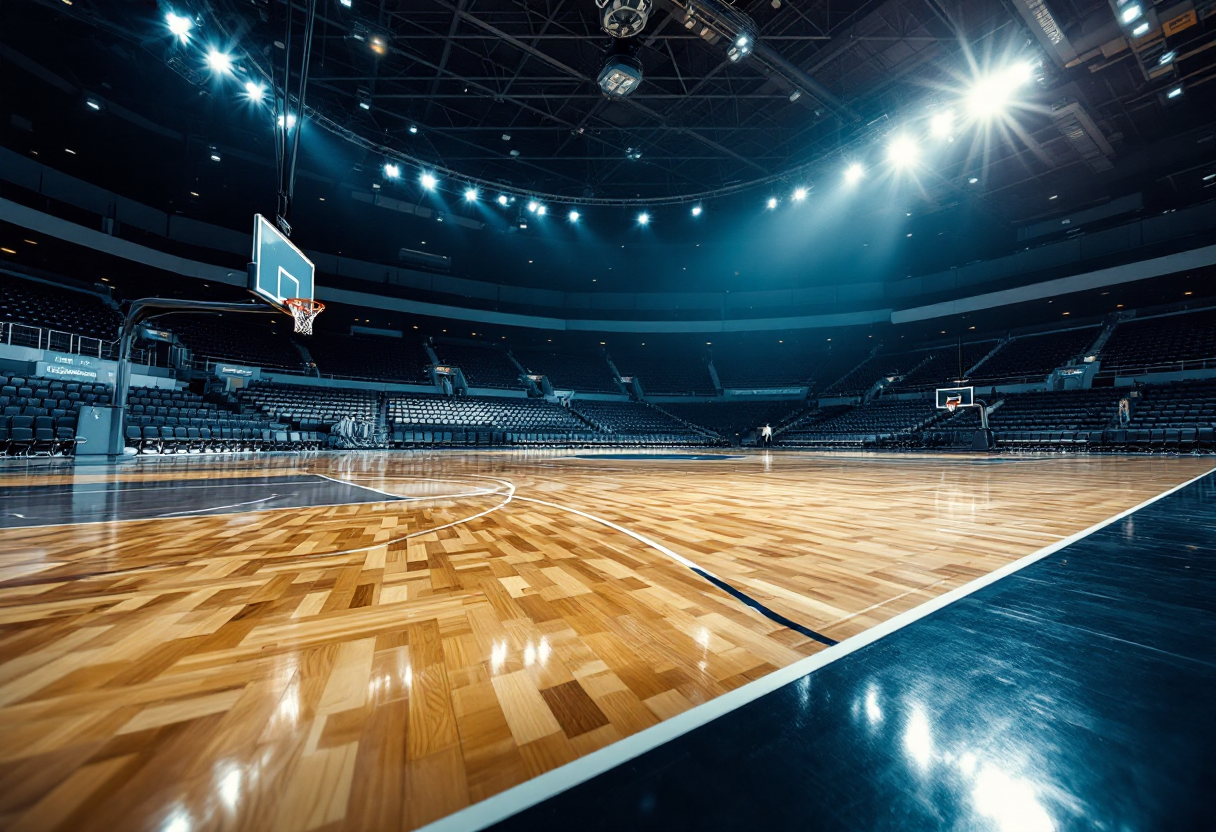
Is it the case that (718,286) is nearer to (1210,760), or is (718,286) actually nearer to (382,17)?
(382,17)

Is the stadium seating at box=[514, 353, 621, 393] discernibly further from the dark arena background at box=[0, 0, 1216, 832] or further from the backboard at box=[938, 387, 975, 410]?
the backboard at box=[938, 387, 975, 410]

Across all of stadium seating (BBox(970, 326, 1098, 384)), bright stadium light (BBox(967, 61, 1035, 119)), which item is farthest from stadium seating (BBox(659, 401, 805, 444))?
bright stadium light (BBox(967, 61, 1035, 119))

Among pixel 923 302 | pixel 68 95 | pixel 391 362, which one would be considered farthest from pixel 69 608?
pixel 923 302

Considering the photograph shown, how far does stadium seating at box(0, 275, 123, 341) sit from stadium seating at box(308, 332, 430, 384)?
6079 millimetres

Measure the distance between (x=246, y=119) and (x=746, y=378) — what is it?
2226 cm

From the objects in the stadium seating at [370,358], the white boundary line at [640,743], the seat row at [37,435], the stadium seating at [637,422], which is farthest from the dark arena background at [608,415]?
the stadium seating at [637,422]

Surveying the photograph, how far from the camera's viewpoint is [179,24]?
8.21 meters

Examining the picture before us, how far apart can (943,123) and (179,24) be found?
51.3 ft

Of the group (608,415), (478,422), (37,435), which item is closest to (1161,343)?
(608,415)

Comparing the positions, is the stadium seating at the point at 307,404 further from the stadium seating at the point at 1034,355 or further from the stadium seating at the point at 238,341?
the stadium seating at the point at 1034,355

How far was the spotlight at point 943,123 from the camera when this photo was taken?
977 cm

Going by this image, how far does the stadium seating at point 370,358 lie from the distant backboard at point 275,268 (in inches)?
415

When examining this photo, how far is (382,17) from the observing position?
8.84 meters

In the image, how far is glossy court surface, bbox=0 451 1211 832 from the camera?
0.64m
